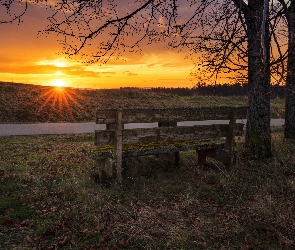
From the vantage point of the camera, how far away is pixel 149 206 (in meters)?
5.44

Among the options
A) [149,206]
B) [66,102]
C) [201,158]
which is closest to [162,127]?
[201,158]

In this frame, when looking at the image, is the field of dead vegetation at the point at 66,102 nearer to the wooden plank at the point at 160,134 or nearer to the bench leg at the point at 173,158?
the bench leg at the point at 173,158

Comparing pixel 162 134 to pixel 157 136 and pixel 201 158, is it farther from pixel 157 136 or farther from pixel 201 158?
pixel 201 158

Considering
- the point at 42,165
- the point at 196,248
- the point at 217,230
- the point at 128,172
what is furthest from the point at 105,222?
the point at 42,165

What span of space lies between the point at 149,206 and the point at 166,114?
2.06m

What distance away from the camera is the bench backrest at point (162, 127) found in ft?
19.7

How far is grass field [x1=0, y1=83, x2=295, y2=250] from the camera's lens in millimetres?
4332

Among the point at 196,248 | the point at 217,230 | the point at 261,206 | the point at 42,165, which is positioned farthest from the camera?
the point at 42,165

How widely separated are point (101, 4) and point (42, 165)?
14.1 ft

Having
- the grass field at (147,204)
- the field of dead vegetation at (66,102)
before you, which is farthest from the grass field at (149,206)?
the field of dead vegetation at (66,102)

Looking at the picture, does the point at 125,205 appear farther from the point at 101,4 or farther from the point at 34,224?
the point at 101,4

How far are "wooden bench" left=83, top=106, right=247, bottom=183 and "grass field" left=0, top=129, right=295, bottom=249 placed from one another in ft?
1.60

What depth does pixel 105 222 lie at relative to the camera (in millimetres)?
4723

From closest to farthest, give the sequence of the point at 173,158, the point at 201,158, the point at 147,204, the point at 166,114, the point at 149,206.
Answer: the point at 149,206
the point at 147,204
the point at 166,114
the point at 173,158
the point at 201,158
